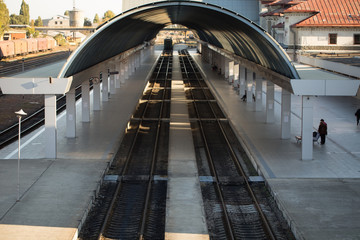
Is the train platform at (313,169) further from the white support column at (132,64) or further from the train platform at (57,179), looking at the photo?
the white support column at (132,64)

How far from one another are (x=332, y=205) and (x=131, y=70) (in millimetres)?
42236

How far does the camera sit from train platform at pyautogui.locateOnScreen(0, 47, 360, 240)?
13930mm

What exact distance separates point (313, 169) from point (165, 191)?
550cm

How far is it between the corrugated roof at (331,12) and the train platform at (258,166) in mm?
15574

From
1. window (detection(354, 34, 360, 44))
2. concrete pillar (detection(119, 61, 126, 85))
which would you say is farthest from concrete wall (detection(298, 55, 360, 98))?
concrete pillar (detection(119, 61, 126, 85))

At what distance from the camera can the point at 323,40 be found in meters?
45.5

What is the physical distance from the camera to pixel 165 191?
683 inches

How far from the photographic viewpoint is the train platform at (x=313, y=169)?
46.1 feet

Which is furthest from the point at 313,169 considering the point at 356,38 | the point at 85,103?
the point at 356,38

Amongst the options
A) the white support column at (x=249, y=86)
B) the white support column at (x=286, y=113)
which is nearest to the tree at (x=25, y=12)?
the white support column at (x=249, y=86)

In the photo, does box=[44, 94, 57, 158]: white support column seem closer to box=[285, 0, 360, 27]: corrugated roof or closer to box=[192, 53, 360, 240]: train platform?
box=[192, 53, 360, 240]: train platform

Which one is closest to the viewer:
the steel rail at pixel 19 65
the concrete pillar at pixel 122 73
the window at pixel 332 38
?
the window at pixel 332 38

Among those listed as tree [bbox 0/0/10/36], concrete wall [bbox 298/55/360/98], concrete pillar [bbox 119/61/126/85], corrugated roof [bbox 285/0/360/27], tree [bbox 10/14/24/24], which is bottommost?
concrete pillar [bbox 119/61/126/85]

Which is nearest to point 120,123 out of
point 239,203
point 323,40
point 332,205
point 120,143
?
point 120,143
